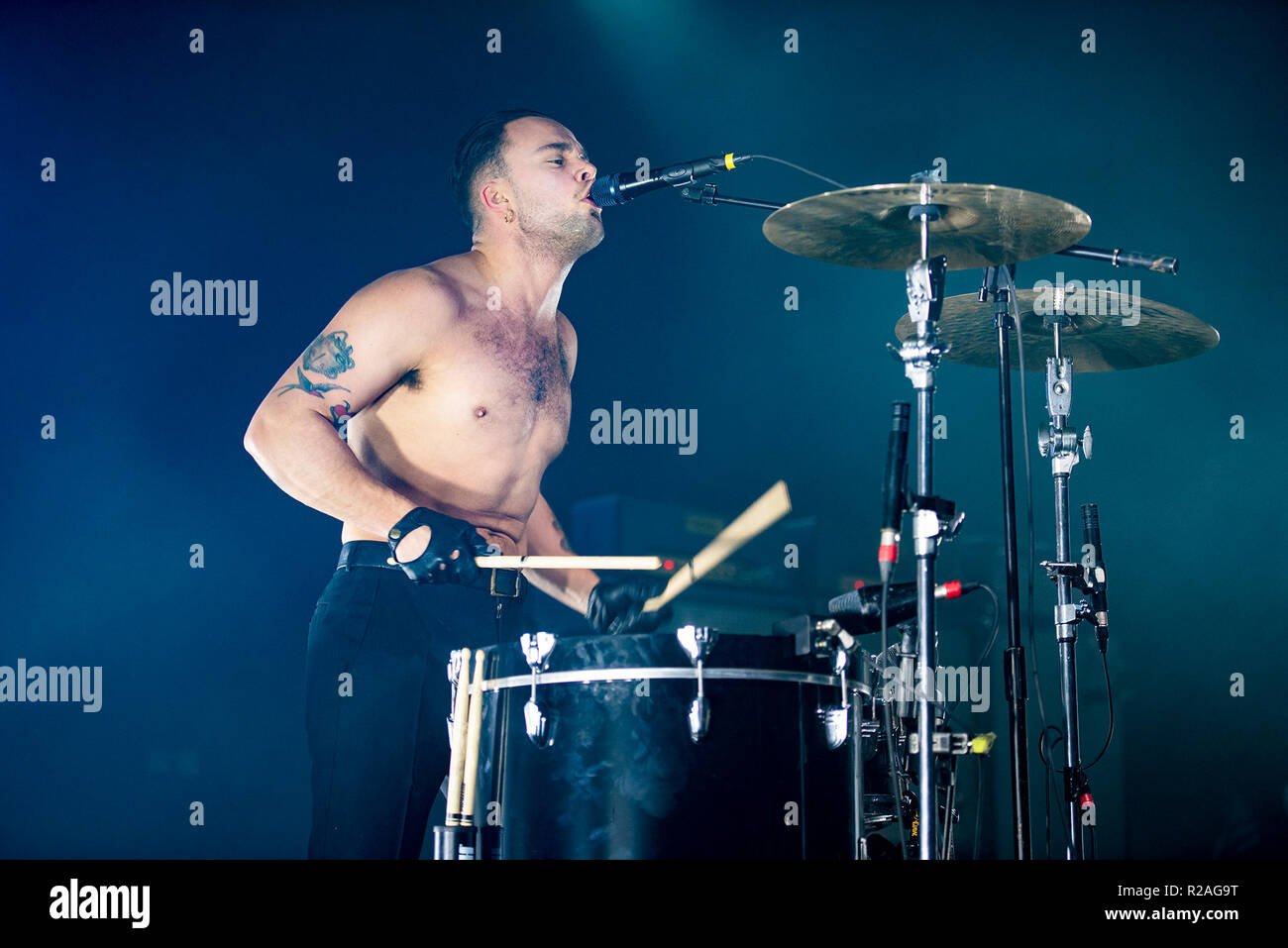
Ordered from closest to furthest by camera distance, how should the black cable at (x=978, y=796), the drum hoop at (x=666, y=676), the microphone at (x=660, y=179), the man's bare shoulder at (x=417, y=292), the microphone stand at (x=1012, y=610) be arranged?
1. the drum hoop at (x=666, y=676)
2. the microphone stand at (x=1012, y=610)
3. the microphone at (x=660, y=179)
4. the man's bare shoulder at (x=417, y=292)
5. the black cable at (x=978, y=796)

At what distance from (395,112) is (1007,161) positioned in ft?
7.33

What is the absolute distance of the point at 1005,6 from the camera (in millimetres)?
4469

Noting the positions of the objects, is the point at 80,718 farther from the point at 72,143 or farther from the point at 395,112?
the point at 395,112

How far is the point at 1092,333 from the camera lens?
131 inches

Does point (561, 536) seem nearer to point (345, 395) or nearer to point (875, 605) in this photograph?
point (345, 395)

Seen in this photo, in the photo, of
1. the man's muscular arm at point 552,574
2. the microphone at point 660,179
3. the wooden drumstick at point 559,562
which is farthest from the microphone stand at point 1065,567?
the man's muscular arm at point 552,574

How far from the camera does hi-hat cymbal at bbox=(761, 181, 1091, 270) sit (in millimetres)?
2562

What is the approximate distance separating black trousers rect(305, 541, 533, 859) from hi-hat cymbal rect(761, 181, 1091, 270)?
54.6 inches

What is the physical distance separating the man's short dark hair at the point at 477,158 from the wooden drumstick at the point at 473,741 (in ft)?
5.68

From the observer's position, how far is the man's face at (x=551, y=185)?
12.7ft

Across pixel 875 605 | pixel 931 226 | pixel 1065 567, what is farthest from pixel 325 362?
pixel 1065 567

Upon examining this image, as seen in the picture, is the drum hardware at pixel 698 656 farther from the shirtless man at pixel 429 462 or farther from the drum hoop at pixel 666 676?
the shirtless man at pixel 429 462

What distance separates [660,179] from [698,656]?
1.31m
